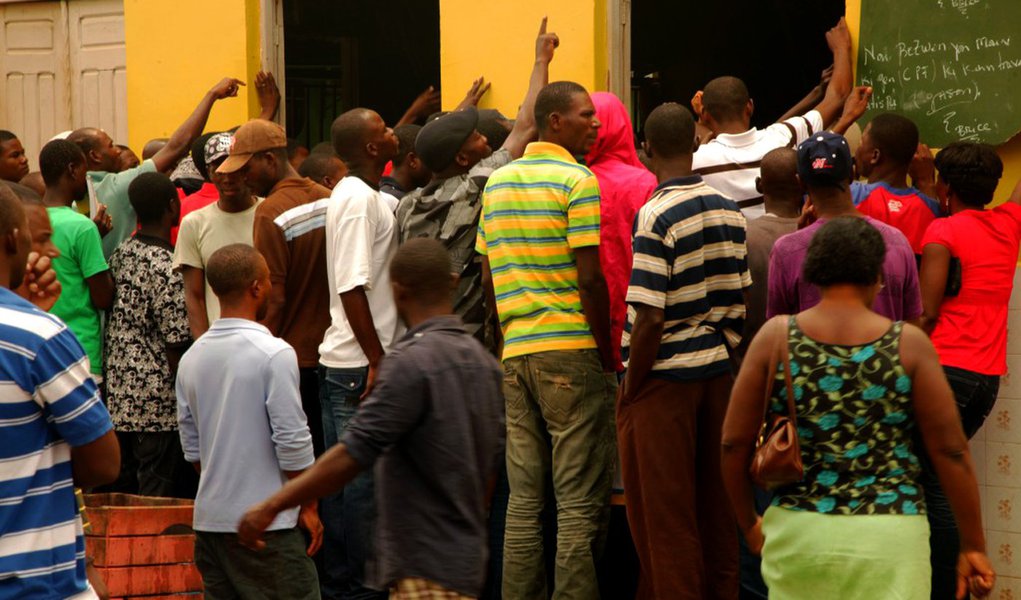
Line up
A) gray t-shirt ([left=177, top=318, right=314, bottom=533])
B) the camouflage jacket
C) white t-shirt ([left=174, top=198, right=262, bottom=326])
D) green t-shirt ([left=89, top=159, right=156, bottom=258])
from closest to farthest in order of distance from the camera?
gray t-shirt ([left=177, top=318, right=314, bottom=533]), the camouflage jacket, white t-shirt ([left=174, top=198, right=262, bottom=326]), green t-shirt ([left=89, top=159, right=156, bottom=258])

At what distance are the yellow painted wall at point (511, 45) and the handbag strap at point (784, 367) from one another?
4.37 meters

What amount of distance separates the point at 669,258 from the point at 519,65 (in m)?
3.10

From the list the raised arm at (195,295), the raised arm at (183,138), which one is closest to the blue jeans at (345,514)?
the raised arm at (195,295)

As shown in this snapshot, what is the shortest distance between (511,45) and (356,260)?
251 cm

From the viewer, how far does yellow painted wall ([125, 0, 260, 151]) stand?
9.70m

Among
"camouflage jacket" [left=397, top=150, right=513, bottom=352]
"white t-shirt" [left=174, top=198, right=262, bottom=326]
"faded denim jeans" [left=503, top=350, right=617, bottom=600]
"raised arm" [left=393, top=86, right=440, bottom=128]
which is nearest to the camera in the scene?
"faded denim jeans" [left=503, top=350, right=617, bottom=600]

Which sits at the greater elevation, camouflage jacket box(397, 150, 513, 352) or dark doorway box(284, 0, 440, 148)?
dark doorway box(284, 0, 440, 148)

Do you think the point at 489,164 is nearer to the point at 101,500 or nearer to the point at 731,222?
the point at 731,222

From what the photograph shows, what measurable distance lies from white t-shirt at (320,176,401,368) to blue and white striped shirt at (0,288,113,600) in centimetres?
267

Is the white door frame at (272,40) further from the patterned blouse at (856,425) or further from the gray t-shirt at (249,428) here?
the patterned blouse at (856,425)

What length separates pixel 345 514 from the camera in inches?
269

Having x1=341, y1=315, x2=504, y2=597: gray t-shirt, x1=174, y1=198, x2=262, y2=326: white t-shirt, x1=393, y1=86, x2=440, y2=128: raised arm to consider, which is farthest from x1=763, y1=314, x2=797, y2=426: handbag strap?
x1=393, y1=86, x2=440, y2=128: raised arm

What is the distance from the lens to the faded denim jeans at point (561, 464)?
622cm

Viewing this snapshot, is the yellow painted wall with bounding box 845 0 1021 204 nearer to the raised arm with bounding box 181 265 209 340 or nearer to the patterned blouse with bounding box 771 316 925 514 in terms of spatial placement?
the patterned blouse with bounding box 771 316 925 514
